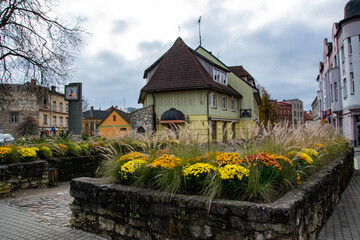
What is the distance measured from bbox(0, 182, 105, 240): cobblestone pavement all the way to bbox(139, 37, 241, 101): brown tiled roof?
1889 cm

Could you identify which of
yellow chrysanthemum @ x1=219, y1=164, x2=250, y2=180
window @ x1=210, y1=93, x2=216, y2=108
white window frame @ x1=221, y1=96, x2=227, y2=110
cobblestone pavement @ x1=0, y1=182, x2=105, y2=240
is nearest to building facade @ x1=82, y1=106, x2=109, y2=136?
white window frame @ x1=221, y1=96, x2=227, y2=110

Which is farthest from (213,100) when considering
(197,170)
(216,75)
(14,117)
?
(14,117)

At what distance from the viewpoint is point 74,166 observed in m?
10.4

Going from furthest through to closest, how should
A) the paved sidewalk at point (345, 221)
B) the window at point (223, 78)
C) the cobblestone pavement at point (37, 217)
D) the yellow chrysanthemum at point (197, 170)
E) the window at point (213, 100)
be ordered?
the window at point (223, 78)
the window at point (213, 100)
the paved sidewalk at point (345, 221)
the cobblestone pavement at point (37, 217)
the yellow chrysanthemum at point (197, 170)

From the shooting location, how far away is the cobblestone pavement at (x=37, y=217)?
4614mm

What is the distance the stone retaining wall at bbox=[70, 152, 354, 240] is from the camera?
3.26 m

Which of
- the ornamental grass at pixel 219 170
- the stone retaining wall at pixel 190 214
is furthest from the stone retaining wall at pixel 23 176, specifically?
the ornamental grass at pixel 219 170

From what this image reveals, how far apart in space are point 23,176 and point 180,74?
66.6 feet

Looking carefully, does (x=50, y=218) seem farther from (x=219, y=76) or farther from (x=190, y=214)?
(x=219, y=76)

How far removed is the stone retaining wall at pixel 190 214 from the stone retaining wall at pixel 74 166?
17.7ft

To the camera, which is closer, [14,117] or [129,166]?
[129,166]

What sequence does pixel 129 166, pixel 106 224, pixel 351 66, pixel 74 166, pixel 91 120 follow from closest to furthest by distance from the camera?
pixel 106 224 < pixel 129 166 < pixel 74 166 < pixel 351 66 < pixel 91 120

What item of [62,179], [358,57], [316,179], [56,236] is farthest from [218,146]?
[358,57]

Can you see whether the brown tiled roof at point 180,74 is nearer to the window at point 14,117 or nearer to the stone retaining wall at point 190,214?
the stone retaining wall at point 190,214
